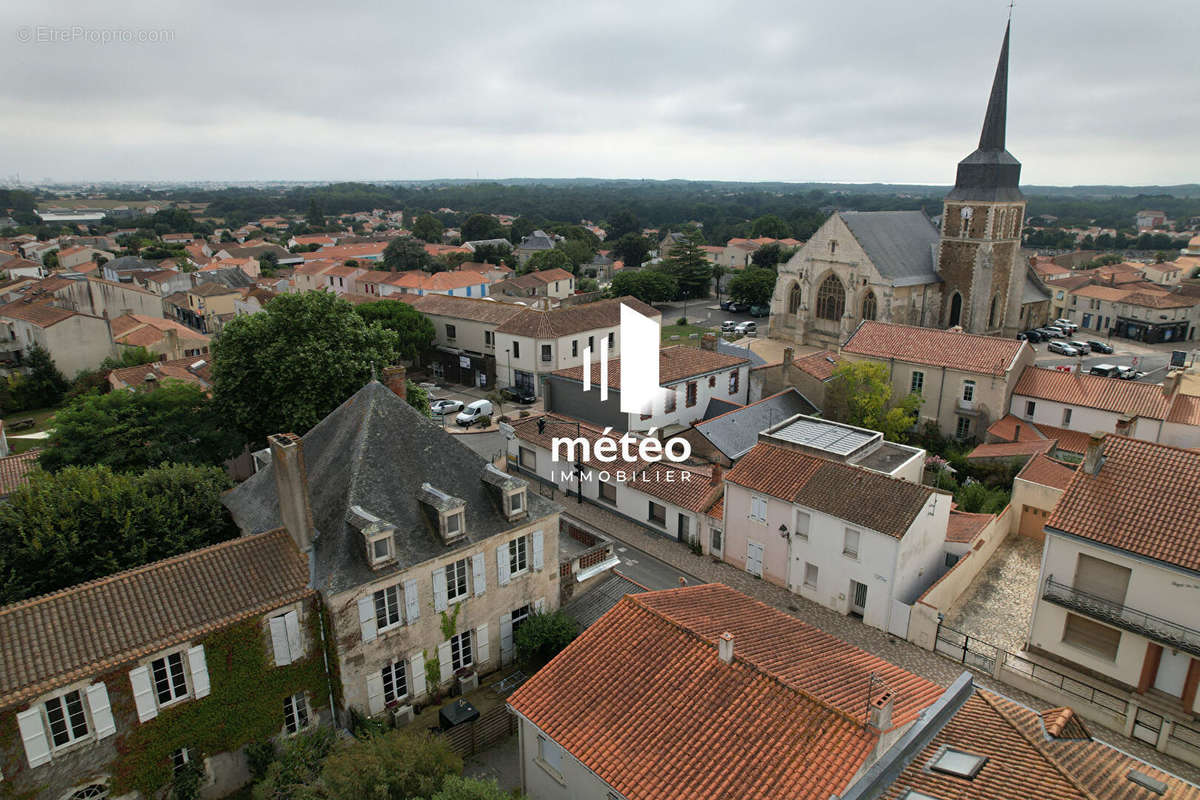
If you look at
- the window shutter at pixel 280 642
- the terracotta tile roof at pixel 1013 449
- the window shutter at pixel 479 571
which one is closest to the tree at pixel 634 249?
the terracotta tile roof at pixel 1013 449

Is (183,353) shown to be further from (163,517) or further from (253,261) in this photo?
(253,261)

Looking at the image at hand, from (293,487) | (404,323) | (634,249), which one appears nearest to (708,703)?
(293,487)

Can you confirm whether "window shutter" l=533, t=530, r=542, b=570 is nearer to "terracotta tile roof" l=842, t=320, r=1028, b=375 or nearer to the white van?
the white van

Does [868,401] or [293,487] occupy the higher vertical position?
[293,487]

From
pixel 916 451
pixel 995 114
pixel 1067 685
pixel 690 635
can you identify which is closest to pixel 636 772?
pixel 690 635

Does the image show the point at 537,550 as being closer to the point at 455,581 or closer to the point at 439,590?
the point at 455,581

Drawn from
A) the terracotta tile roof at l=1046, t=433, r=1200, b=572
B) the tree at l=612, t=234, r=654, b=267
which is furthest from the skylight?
the tree at l=612, t=234, r=654, b=267
